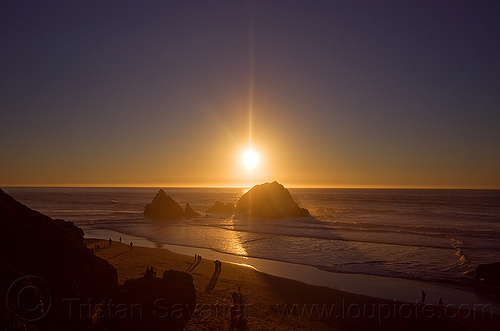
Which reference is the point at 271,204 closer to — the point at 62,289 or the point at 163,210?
the point at 163,210

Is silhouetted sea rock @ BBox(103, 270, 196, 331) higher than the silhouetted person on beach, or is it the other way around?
silhouetted sea rock @ BBox(103, 270, 196, 331)

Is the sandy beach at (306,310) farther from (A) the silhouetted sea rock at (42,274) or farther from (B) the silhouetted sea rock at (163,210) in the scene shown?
(B) the silhouetted sea rock at (163,210)

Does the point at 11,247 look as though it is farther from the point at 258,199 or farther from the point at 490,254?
the point at 258,199

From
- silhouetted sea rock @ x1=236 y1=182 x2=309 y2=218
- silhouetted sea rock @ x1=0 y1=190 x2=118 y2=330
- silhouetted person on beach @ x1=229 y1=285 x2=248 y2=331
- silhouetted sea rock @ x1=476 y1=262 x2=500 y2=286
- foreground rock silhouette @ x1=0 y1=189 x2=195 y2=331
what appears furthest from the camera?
silhouetted sea rock @ x1=236 y1=182 x2=309 y2=218

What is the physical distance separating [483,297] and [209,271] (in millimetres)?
20483

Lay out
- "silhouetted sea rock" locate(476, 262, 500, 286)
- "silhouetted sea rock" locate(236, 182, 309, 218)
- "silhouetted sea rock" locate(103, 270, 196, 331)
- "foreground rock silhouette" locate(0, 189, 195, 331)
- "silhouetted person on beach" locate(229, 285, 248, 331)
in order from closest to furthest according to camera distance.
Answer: "foreground rock silhouette" locate(0, 189, 195, 331), "silhouetted sea rock" locate(103, 270, 196, 331), "silhouetted person on beach" locate(229, 285, 248, 331), "silhouetted sea rock" locate(476, 262, 500, 286), "silhouetted sea rock" locate(236, 182, 309, 218)

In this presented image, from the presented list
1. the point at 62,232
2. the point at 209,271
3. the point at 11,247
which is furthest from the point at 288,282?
the point at 11,247

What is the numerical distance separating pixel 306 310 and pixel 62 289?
43.0ft

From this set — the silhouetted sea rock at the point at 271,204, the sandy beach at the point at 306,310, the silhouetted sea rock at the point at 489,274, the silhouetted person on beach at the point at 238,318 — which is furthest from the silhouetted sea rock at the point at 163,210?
the silhouetted sea rock at the point at 489,274

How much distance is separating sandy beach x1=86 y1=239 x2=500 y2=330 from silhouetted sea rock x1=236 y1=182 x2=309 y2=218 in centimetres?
5594

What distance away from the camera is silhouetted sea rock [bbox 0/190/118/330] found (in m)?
8.95

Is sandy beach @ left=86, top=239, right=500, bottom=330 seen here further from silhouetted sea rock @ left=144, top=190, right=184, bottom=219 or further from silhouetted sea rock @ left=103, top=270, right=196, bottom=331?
silhouetted sea rock @ left=144, top=190, right=184, bottom=219


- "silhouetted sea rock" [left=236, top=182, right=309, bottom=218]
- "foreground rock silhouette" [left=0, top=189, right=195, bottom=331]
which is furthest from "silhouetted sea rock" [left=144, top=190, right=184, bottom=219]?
"foreground rock silhouette" [left=0, top=189, right=195, bottom=331]

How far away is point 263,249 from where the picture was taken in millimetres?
37469
